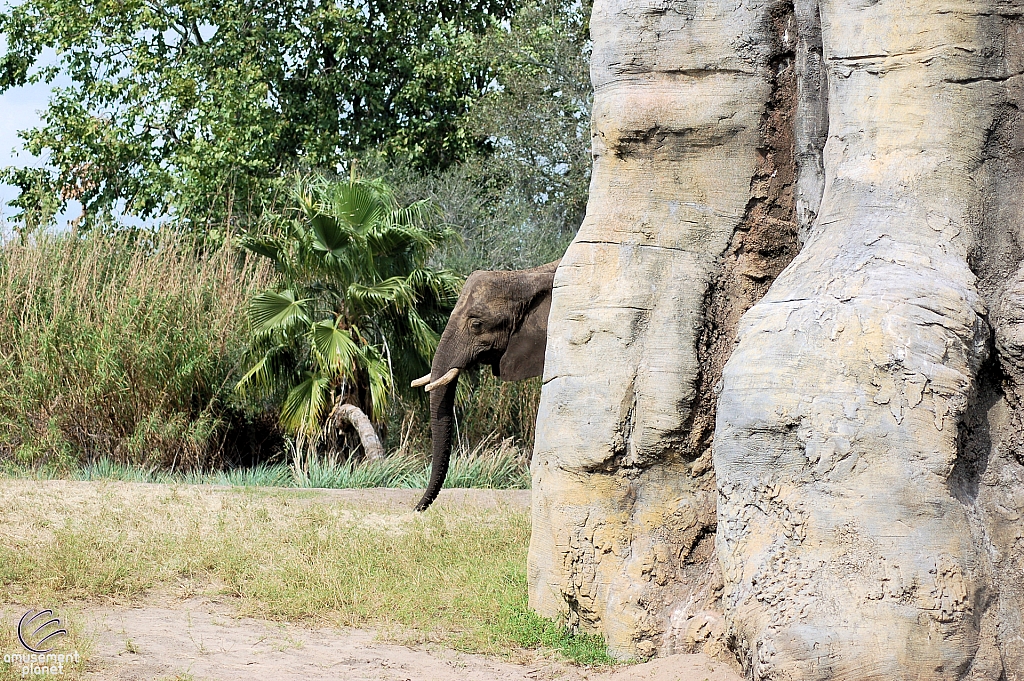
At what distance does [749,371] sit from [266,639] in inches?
106

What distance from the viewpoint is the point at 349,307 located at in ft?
41.6

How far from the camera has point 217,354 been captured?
41.7ft

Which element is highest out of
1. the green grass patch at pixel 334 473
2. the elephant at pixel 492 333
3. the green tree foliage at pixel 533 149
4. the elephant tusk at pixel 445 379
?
the green tree foliage at pixel 533 149

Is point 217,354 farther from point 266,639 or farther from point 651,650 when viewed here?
point 651,650

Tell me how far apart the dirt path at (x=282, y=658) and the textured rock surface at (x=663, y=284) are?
415 millimetres

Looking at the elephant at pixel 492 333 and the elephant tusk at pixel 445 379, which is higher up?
the elephant at pixel 492 333

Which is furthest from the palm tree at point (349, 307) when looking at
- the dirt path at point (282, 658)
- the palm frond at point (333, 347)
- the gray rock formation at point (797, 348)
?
the gray rock formation at point (797, 348)

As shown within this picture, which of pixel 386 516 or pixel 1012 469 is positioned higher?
pixel 1012 469

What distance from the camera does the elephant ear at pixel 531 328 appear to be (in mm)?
7594

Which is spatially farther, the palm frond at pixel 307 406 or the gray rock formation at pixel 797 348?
the palm frond at pixel 307 406

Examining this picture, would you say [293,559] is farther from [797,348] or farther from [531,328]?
[797,348]

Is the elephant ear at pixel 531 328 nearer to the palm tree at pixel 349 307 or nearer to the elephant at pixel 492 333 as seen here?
the elephant at pixel 492 333

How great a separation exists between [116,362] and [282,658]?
24.4 ft

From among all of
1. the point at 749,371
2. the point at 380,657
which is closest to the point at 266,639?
the point at 380,657
